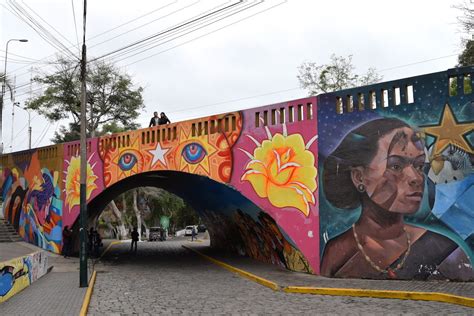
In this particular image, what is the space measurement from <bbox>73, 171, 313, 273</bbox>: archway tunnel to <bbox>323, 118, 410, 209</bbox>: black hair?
7.67ft

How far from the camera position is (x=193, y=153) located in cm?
1784

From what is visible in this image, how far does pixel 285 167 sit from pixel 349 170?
2.25 m

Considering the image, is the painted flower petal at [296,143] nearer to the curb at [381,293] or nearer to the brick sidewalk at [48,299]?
the curb at [381,293]

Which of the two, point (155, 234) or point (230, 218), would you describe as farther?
point (155, 234)

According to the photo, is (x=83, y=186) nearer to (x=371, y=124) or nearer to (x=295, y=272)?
(x=295, y=272)

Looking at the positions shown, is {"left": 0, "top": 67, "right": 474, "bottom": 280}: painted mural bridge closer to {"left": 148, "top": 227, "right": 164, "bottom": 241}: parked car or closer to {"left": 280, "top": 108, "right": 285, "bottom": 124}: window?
{"left": 280, "top": 108, "right": 285, "bottom": 124}: window

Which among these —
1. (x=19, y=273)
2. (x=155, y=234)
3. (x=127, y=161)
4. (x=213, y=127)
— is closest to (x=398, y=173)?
(x=213, y=127)

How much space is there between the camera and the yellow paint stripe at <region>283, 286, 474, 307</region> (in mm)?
9984

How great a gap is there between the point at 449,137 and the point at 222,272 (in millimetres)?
9303

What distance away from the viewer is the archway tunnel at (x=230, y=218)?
16328mm

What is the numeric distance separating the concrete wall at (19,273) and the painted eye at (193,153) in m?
6.01

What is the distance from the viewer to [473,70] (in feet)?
39.6

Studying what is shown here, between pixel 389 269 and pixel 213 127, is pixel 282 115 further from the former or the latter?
pixel 389 269

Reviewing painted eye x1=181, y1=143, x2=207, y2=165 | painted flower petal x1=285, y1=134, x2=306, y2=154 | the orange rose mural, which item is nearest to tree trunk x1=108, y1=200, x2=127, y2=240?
painted eye x1=181, y1=143, x2=207, y2=165
